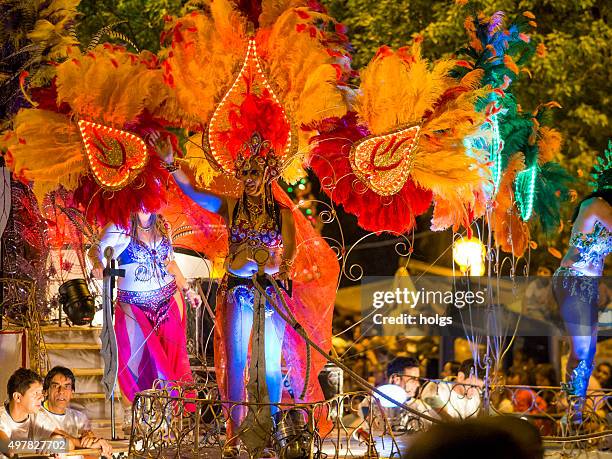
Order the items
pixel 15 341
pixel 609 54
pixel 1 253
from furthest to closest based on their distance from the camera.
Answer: pixel 609 54 → pixel 1 253 → pixel 15 341

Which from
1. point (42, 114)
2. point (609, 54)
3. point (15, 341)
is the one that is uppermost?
point (609, 54)

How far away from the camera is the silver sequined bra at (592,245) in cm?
741

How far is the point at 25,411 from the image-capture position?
20.6ft

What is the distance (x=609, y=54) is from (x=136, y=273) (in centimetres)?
824

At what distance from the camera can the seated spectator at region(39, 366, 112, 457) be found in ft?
20.6

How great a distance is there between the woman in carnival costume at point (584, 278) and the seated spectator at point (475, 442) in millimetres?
5557

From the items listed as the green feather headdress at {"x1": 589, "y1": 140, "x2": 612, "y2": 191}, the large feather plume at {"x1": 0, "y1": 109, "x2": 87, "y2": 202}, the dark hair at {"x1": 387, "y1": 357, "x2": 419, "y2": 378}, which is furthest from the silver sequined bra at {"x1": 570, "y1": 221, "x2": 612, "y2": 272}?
the large feather plume at {"x1": 0, "y1": 109, "x2": 87, "y2": 202}

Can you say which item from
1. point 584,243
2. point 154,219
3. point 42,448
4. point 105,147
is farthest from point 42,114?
point 584,243

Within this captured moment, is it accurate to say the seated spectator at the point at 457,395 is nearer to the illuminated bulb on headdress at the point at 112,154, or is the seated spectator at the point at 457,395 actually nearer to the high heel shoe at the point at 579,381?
the high heel shoe at the point at 579,381

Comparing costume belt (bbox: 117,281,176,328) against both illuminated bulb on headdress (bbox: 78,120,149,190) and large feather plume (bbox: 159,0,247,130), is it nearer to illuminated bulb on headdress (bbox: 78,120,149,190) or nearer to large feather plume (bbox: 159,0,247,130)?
illuminated bulb on headdress (bbox: 78,120,149,190)

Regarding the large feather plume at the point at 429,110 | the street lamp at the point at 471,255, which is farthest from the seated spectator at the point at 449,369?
the large feather plume at the point at 429,110

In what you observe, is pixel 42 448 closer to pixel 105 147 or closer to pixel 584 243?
pixel 105 147

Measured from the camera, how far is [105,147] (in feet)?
20.4

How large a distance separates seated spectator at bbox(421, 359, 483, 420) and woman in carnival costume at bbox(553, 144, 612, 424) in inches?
25.6
